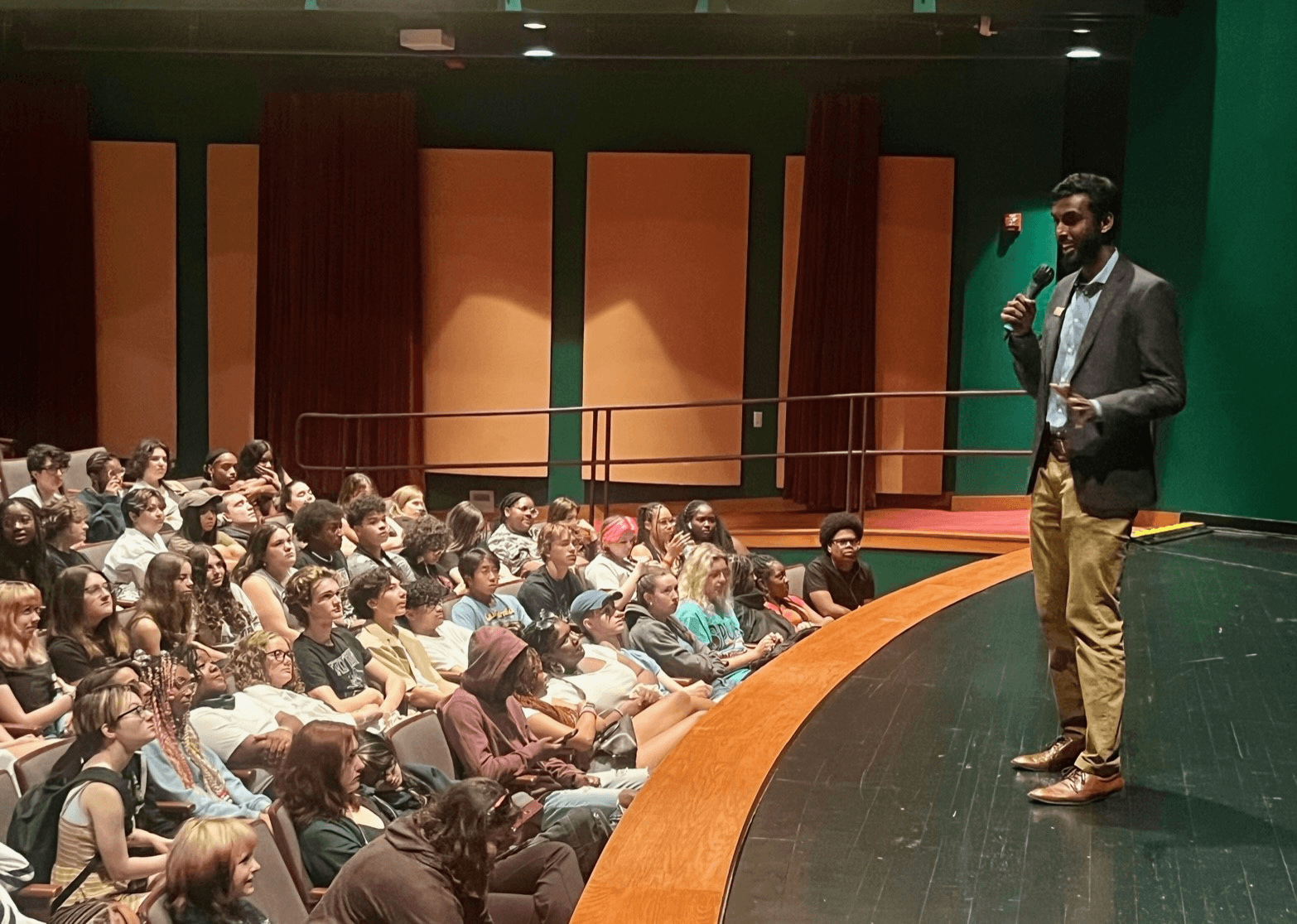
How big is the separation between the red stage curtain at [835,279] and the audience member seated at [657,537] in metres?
1.90

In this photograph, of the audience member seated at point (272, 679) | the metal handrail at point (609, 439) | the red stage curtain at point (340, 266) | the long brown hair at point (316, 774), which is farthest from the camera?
the red stage curtain at point (340, 266)

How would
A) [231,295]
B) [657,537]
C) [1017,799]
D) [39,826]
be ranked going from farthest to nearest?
[231,295] < [657,537] < [39,826] < [1017,799]

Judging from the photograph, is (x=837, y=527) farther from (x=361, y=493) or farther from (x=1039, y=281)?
(x=1039, y=281)

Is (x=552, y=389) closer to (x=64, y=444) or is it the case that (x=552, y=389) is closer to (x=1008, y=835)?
(x=64, y=444)

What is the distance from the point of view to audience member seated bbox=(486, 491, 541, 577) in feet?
21.6

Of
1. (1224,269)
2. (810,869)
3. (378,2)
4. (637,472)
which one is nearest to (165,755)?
(810,869)

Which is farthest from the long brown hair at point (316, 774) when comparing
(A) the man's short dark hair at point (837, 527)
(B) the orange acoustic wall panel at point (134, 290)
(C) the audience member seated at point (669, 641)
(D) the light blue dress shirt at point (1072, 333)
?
(B) the orange acoustic wall panel at point (134, 290)

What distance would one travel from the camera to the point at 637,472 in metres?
8.84

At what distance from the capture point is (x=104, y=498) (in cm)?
639

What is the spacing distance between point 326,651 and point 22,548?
139 cm

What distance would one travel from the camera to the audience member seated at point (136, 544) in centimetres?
527

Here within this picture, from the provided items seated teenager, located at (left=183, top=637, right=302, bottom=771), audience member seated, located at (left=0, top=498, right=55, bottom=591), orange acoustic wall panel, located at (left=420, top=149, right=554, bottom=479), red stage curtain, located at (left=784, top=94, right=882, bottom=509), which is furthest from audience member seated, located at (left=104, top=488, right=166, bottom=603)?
red stage curtain, located at (left=784, top=94, right=882, bottom=509)

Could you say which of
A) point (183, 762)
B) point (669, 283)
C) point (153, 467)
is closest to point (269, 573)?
point (183, 762)

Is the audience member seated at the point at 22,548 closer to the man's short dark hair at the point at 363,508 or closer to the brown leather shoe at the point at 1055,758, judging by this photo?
the man's short dark hair at the point at 363,508
